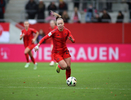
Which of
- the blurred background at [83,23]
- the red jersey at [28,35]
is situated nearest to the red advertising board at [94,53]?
the blurred background at [83,23]

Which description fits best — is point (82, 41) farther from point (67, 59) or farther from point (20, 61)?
point (67, 59)

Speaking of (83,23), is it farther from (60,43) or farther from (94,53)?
(60,43)

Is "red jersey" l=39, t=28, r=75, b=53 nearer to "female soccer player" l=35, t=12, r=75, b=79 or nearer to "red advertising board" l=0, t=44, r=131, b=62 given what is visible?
"female soccer player" l=35, t=12, r=75, b=79

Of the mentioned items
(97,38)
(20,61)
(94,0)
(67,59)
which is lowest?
(20,61)

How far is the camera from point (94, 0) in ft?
73.6

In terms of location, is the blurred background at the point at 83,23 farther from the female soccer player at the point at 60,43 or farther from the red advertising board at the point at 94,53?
the female soccer player at the point at 60,43

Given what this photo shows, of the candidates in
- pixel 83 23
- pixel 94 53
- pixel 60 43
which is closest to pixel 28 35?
pixel 60 43

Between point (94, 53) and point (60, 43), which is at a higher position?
point (60, 43)

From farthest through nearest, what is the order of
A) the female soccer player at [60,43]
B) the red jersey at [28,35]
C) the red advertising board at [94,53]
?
the red advertising board at [94,53] < the red jersey at [28,35] < the female soccer player at [60,43]

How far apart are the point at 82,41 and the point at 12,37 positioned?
18.7 ft

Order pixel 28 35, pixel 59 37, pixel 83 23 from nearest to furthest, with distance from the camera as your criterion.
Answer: pixel 59 37
pixel 28 35
pixel 83 23

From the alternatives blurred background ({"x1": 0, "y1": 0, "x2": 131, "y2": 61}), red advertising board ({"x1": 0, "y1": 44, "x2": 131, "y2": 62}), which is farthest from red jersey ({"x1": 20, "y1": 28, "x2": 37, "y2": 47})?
blurred background ({"x1": 0, "y1": 0, "x2": 131, "y2": 61})

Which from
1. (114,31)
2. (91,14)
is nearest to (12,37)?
(91,14)

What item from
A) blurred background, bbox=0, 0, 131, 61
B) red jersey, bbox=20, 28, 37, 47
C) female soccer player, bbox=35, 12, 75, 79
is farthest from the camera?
blurred background, bbox=0, 0, 131, 61
